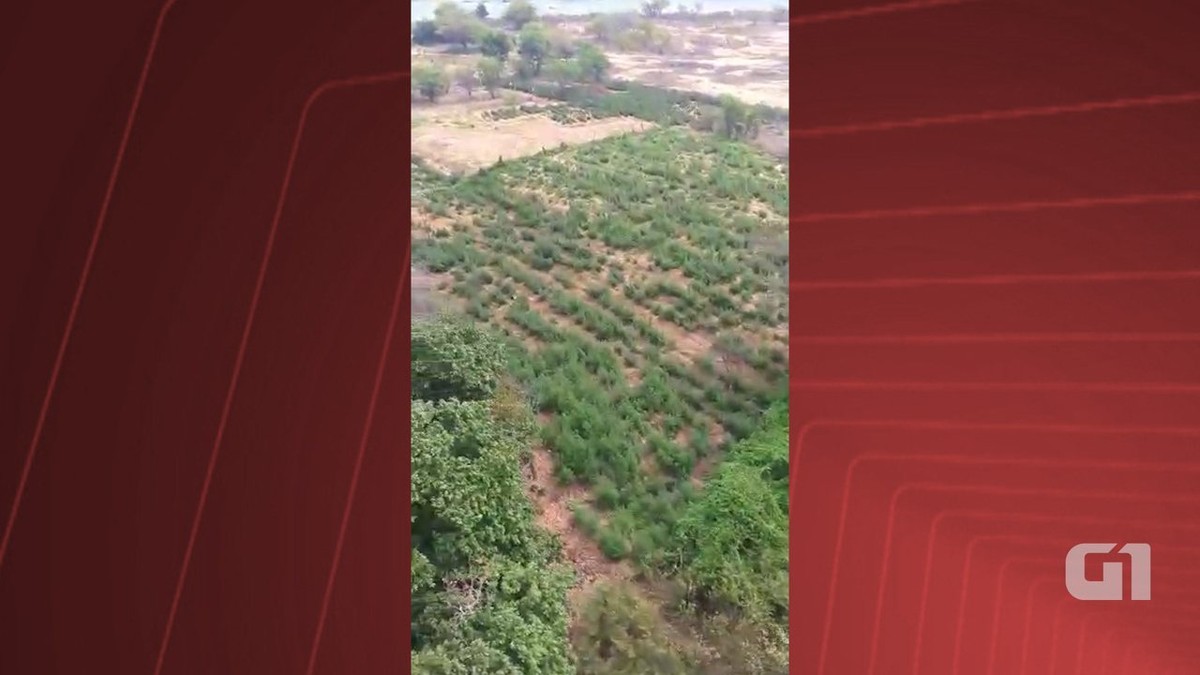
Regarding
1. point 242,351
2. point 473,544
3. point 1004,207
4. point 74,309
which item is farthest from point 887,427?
point 473,544

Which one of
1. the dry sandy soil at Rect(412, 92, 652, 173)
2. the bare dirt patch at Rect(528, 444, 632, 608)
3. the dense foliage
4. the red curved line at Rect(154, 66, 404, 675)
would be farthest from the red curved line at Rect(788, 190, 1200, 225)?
the dry sandy soil at Rect(412, 92, 652, 173)

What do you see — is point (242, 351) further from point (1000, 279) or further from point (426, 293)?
point (426, 293)

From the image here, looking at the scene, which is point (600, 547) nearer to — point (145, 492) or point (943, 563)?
point (943, 563)

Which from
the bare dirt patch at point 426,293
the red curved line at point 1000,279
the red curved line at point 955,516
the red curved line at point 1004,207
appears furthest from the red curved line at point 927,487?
the bare dirt patch at point 426,293

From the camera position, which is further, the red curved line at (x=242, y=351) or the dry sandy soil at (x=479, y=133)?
the dry sandy soil at (x=479, y=133)

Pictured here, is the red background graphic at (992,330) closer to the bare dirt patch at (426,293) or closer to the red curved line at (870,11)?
the red curved line at (870,11)

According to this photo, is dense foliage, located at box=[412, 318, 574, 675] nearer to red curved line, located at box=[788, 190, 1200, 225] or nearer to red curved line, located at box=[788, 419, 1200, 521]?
red curved line, located at box=[788, 419, 1200, 521]
